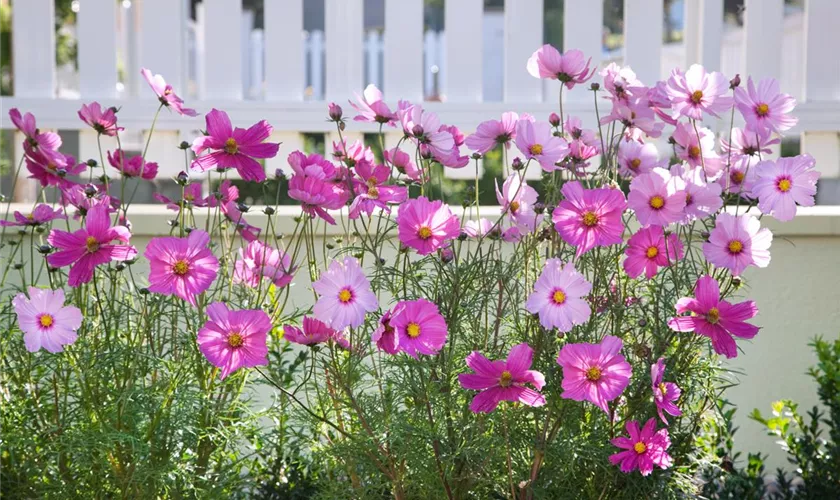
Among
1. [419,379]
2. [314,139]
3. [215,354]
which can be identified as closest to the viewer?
[215,354]

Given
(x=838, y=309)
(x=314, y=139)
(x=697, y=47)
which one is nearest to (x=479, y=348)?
(x=838, y=309)

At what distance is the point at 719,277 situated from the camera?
1887 millimetres

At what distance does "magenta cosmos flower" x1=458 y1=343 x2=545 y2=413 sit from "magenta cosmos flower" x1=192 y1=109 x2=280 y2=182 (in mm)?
501

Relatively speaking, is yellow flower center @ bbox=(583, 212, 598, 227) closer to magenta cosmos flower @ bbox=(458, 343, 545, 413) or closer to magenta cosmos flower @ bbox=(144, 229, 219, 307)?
magenta cosmos flower @ bbox=(458, 343, 545, 413)

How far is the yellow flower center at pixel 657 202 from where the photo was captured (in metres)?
1.66

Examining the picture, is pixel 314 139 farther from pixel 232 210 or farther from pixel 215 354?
pixel 215 354

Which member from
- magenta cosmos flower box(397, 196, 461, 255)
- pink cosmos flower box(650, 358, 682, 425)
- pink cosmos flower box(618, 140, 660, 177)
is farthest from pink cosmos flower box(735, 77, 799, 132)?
magenta cosmos flower box(397, 196, 461, 255)

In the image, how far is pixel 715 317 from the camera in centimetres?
160

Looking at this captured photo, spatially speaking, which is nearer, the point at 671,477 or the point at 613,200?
the point at 613,200

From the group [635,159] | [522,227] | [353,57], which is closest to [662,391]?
[522,227]

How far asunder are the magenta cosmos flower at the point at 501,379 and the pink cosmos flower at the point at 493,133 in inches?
16.8

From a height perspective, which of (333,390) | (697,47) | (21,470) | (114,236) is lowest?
(21,470)

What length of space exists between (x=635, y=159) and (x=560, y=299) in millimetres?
511

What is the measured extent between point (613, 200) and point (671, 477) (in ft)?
2.04
